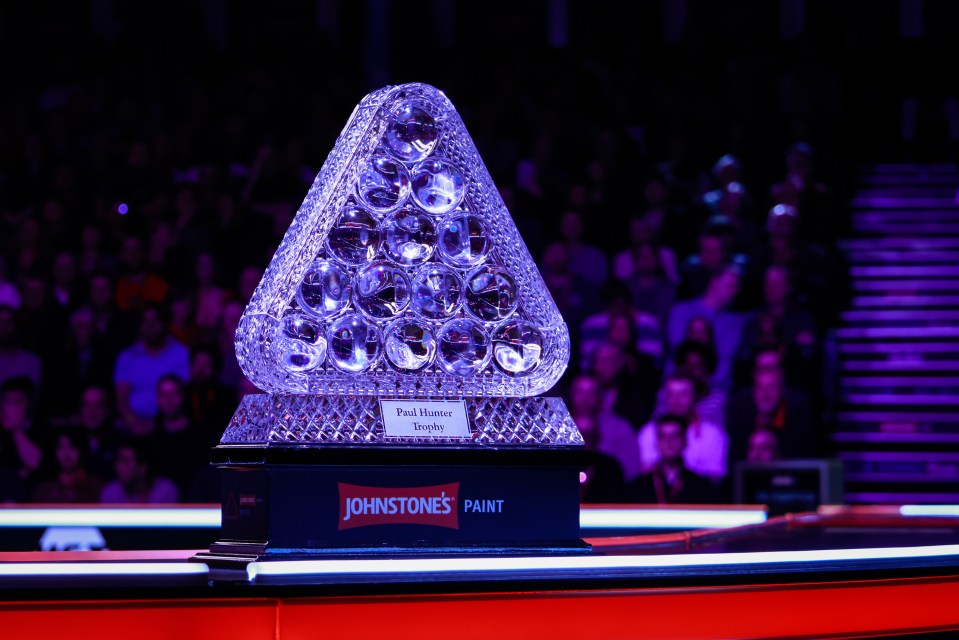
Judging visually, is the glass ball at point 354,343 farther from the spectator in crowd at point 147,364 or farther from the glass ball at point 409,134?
the spectator in crowd at point 147,364

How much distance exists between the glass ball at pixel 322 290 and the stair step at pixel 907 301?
7.53 meters

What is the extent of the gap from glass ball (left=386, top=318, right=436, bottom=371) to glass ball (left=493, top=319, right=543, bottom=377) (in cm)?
13

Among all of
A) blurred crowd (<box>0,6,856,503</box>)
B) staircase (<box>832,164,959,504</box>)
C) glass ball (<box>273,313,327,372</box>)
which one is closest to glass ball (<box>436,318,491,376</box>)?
glass ball (<box>273,313,327,372</box>)

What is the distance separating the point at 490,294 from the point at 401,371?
8.2 inches

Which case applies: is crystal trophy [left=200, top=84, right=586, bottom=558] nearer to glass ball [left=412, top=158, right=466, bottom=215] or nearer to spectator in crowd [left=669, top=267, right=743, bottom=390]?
glass ball [left=412, top=158, right=466, bottom=215]

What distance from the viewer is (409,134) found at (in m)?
2.31

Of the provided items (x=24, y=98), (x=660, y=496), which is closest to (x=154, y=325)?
(x=660, y=496)

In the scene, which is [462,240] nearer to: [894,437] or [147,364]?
[147,364]

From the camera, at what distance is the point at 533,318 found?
2.35 meters

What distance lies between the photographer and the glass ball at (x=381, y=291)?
2221mm

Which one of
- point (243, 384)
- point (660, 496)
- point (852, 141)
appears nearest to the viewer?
point (660, 496)

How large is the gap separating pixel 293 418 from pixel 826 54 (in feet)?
31.5

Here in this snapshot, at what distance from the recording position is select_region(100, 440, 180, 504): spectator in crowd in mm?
6605

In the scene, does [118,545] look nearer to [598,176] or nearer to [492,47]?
[598,176]
